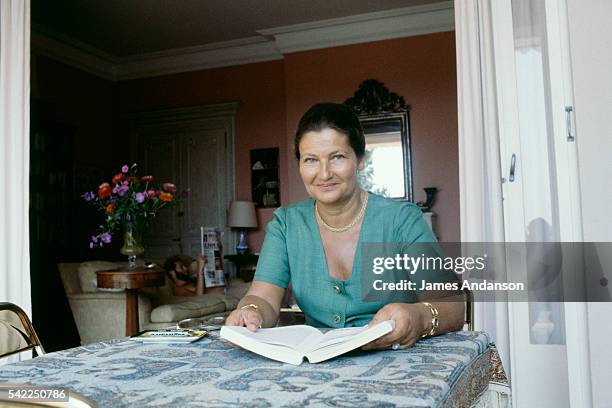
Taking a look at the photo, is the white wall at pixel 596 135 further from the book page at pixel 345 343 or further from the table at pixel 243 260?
the table at pixel 243 260

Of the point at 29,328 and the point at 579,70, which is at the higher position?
the point at 579,70

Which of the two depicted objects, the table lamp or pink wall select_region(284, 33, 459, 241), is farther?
the table lamp

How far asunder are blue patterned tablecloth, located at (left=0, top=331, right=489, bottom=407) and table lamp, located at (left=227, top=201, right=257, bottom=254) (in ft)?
16.7

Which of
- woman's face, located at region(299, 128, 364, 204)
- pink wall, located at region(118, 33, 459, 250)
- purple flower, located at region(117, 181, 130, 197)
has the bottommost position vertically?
woman's face, located at region(299, 128, 364, 204)

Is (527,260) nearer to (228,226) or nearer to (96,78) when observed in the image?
(228,226)

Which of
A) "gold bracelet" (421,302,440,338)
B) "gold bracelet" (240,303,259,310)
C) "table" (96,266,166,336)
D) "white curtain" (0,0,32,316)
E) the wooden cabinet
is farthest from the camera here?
the wooden cabinet

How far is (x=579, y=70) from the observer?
84.7 inches

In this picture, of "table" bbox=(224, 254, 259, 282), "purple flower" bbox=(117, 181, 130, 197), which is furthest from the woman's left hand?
"table" bbox=(224, 254, 259, 282)

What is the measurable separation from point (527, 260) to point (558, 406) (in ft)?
2.15

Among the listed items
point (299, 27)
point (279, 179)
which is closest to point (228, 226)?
point (279, 179)

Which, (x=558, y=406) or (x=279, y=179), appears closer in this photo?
(x=558, y=406)

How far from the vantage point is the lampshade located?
627 centimetres

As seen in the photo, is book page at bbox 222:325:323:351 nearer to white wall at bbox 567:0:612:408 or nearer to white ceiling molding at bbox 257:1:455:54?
white wall at bbox 567:0:612:408

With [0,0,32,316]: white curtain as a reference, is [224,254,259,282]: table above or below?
below
